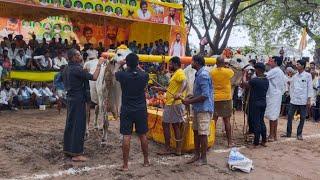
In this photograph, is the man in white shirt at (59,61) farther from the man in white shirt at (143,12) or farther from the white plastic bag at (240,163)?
the white plastic bag at (240,163)

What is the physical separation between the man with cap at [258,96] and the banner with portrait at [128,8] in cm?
618

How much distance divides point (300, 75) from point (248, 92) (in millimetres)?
1764

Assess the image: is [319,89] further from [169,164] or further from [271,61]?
[169,164]

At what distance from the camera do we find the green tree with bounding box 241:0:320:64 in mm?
22594

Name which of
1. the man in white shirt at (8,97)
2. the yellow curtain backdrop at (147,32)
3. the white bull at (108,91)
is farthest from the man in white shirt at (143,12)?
the white bull at (108,91)

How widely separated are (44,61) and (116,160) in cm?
731

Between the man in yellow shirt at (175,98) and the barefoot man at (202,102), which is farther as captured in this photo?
the man in yellow shirt at (175,98)

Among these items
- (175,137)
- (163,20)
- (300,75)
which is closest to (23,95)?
(163,20)

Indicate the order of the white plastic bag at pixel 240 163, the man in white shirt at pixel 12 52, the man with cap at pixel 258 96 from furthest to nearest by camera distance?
1. the man in white shirt at pixel 12 52
2. the man with cap at pixel 258 96
3. the white plastic bag at pixel 240 163

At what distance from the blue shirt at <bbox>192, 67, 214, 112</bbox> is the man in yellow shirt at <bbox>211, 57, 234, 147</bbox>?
52.4 inches

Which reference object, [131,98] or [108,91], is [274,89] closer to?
[108,91]

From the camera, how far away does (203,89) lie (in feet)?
23.7

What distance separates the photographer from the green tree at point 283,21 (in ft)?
74.1

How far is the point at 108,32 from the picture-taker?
1948 cm
